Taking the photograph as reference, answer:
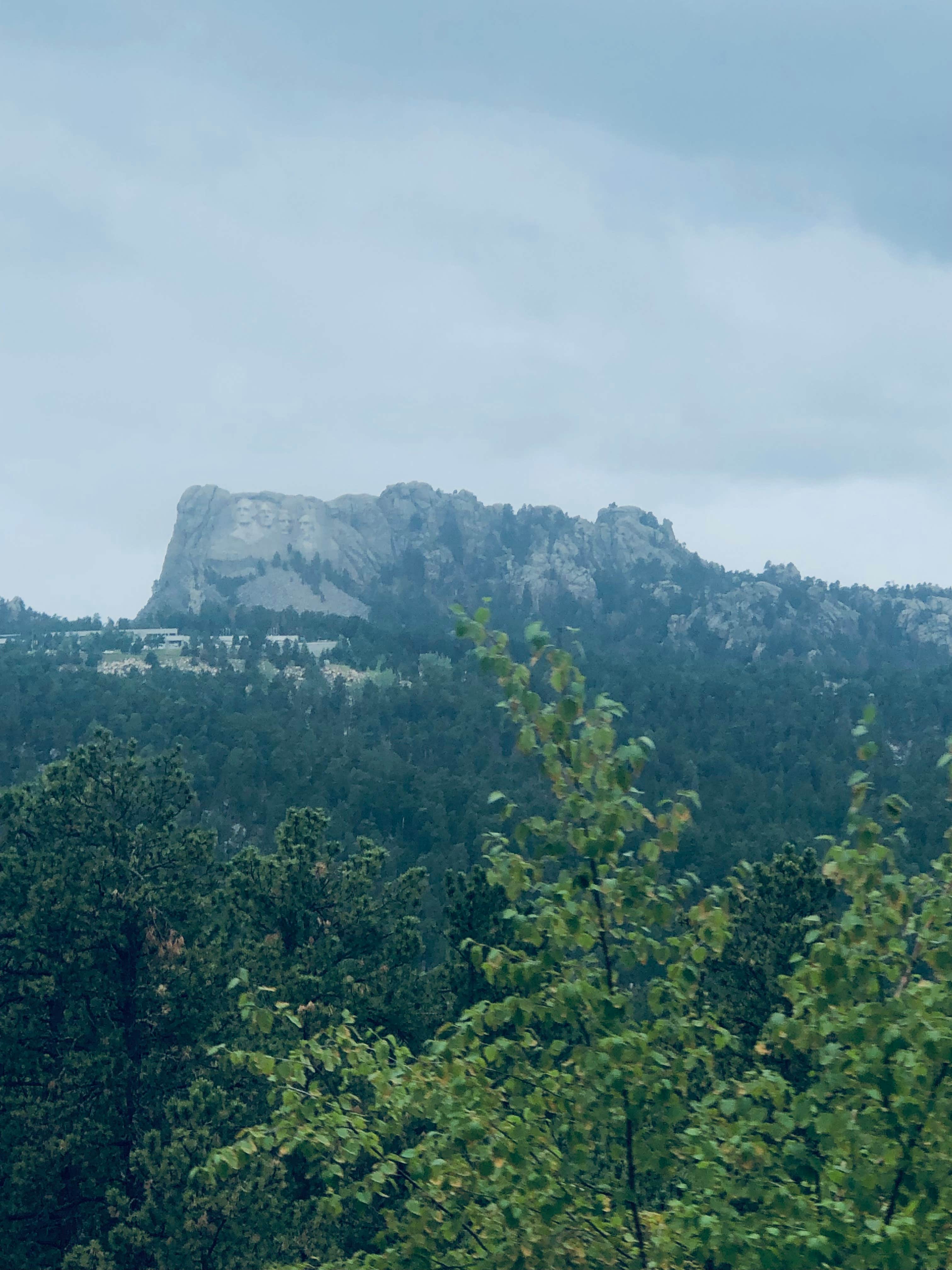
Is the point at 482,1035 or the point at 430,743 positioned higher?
the point at 430,743

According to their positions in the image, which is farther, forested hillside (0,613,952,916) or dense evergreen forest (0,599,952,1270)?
forested hillside (0,613,952,916)

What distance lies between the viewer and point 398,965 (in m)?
30.0

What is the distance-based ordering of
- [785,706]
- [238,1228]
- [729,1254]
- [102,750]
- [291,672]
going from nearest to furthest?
1. [729,1254]
2. [238,1228]
3. [102,750]
4. [785,706]
5. [291,672]

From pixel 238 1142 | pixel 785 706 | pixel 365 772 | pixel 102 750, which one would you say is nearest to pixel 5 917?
pixel 102 750

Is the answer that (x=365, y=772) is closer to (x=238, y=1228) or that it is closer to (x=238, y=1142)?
(x=238, y=1228)

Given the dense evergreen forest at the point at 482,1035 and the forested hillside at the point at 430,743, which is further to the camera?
the forested hillside at the point at 430,743

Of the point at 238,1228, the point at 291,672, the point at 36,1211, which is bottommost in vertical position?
the point at 36,1211

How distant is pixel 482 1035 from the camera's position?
8102mm

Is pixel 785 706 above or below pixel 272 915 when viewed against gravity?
above

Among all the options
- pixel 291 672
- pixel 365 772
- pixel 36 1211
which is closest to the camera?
pixel 36 1211

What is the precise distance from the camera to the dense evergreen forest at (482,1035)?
6941 millimetres

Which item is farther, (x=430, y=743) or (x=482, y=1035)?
(x=430, y=743)

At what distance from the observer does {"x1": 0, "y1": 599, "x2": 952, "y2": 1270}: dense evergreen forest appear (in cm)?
694

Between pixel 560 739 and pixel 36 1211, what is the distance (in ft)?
69.7
